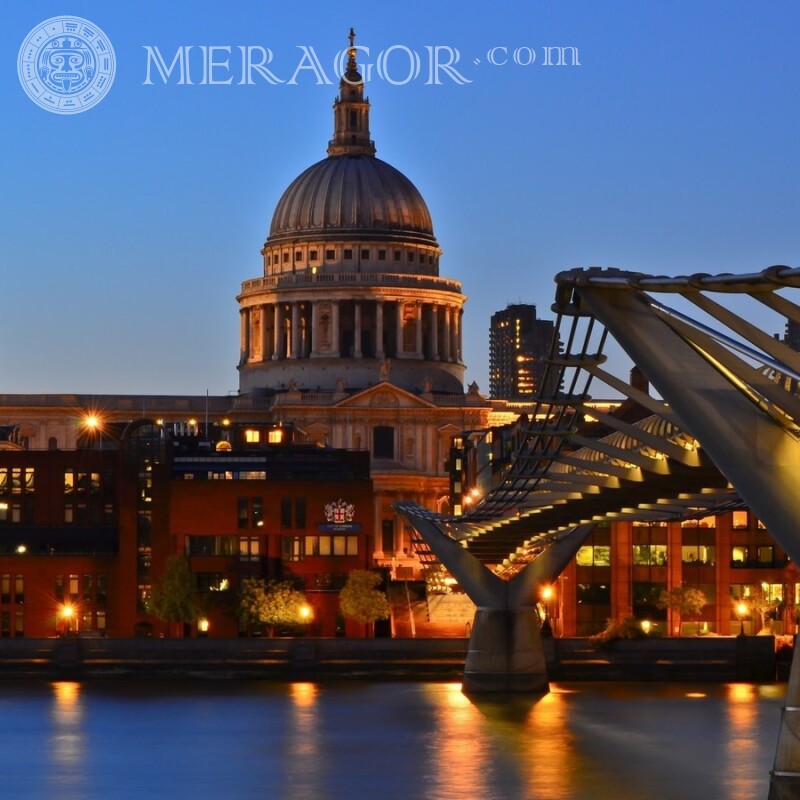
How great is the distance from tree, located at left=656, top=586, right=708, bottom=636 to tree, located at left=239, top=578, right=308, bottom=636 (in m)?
15.3

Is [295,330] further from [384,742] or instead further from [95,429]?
[384,742]

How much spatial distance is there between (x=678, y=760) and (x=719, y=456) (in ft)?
100

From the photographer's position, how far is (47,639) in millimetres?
100938

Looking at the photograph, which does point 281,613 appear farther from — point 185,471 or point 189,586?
point 185,471

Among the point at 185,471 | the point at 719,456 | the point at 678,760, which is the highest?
the point at 185,471

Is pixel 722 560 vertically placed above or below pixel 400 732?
above

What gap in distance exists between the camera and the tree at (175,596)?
110625mm

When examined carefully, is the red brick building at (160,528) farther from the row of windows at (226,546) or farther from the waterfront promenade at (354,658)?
the waterfront promenade at (354,658)

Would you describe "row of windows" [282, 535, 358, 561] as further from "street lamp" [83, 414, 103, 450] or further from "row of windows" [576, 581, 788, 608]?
"street lamp" [83, 414, 103, 450]

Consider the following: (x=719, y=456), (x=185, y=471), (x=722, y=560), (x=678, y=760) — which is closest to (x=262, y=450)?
(x=185, y=471)

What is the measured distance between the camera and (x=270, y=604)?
111125 mm

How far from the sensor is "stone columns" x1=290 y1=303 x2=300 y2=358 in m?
198

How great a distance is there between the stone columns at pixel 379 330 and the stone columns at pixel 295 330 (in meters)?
5.87

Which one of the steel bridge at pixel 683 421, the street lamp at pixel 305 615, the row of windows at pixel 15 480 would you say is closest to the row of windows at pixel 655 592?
the street lamp at pixel 305 615
